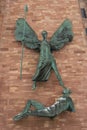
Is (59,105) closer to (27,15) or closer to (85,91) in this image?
(85,91)

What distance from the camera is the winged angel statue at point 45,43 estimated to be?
1004 cm

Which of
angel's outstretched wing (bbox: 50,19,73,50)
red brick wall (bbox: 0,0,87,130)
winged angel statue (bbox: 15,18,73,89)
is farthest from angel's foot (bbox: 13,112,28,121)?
angel's outstretched wing (bbox: 50,19,73,50)

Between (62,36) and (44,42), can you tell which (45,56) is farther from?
(62,36)

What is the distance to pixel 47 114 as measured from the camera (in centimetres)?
927

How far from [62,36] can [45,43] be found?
0.69 meters

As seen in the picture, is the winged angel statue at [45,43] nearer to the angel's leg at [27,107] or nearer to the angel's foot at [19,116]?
the angel's leg at [27,107]

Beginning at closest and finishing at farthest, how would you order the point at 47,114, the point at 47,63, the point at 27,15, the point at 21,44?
the point at 47,114, the point at 47,63, the point at 21,44, the point at 27,15

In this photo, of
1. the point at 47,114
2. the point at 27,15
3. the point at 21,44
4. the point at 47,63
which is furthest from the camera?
the point at 27,15

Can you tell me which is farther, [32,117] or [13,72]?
[13,72]

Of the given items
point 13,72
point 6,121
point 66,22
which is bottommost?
point 6,121

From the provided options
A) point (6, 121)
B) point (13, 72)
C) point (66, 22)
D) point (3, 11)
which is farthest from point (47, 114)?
point (3, 11)

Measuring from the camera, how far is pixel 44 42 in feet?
34.5

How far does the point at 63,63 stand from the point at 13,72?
4.53ft

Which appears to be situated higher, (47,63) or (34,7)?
(34,7)
